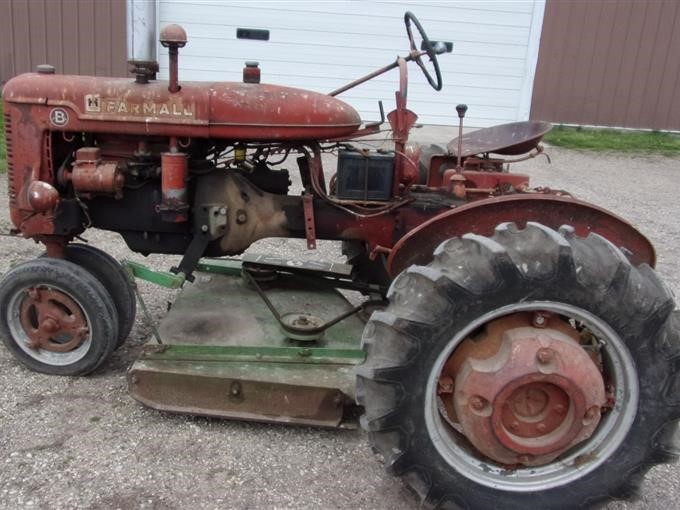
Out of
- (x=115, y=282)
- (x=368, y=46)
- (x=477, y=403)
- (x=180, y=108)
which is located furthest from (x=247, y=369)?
(x=368, y=46)

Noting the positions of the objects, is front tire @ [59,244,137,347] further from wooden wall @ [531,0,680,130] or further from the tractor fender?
wooden wall @ [531,0,680,130]

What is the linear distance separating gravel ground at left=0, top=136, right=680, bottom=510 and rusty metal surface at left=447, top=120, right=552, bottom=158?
1496mm

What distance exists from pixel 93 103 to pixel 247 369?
1342 mm

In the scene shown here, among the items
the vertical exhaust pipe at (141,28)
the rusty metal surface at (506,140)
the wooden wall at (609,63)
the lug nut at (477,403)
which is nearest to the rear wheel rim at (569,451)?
the lug nut at (477,403)

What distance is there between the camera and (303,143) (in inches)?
126

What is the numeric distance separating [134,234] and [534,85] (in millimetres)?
8856

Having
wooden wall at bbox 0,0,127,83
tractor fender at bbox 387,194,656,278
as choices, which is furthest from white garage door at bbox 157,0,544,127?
tractor fender at bbox 387,194,656,278

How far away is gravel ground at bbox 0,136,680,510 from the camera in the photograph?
2531 millimetres

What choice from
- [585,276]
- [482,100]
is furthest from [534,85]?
[585,276]

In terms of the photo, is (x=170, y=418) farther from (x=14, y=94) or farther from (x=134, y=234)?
(x=14, y=94)

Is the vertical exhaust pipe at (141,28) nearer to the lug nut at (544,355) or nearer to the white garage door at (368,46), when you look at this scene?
the white garage door at (368,46)

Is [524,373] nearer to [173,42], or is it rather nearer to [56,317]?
[173,42]

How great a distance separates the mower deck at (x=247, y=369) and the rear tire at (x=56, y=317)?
11.9 inches

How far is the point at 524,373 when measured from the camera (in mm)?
2322
